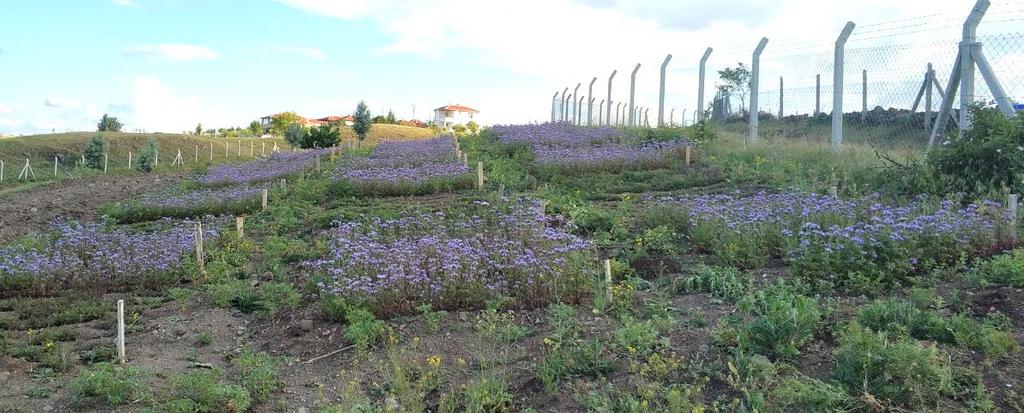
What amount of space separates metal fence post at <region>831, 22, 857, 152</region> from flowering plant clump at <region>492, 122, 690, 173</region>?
10.3 feet

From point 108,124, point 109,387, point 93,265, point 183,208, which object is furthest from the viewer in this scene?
point 108,124

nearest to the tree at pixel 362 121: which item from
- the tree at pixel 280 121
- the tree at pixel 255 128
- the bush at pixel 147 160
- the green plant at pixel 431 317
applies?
the bush at pixel 147 160

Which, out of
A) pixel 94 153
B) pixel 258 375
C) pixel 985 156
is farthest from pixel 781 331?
pixel 94 153

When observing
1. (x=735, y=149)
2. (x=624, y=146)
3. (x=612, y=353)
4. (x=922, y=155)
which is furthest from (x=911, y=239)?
(x=624, y=146)

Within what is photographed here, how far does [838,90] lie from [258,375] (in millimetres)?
10534

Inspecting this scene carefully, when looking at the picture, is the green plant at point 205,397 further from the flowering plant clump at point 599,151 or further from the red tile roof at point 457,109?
the red tile roof at point 457,109

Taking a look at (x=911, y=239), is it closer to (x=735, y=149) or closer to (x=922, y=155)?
(x=922, y=155)

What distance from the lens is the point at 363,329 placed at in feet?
17.2

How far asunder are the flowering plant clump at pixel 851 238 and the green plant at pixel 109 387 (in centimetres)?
472

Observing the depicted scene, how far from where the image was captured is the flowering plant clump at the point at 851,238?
5.80 metres

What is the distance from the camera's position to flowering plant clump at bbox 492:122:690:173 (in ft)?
47.0

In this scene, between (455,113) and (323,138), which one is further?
(455,113)

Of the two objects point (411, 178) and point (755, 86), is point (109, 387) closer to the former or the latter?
point (411, 178)

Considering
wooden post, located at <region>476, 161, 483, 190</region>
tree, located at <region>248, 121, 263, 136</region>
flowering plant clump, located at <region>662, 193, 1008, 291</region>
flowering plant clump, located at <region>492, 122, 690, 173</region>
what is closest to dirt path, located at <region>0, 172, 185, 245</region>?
wooden post, located at <region>476, 161, 483, 190</region>
